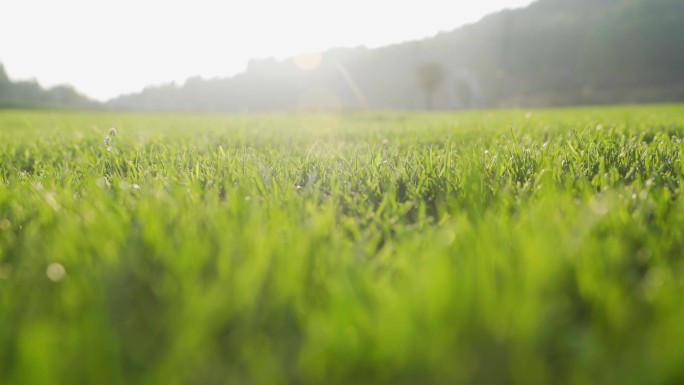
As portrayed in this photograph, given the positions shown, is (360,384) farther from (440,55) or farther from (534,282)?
(440,55)

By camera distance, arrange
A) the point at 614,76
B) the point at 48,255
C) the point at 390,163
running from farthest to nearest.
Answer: the point at 614,76, the point at 390,163, the point at 48,255

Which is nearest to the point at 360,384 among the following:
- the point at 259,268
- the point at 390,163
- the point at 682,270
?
the point at 259,268

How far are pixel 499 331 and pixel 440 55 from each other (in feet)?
290

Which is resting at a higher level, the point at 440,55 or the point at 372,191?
the point at 440,55

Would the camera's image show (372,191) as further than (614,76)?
No

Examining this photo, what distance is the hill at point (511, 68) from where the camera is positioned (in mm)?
62469

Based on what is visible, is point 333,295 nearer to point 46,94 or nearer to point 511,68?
point 511,68

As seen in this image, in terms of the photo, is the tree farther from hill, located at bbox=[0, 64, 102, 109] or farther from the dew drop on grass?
the dew drop on grass

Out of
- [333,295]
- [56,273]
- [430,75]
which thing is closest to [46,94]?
[430,75]

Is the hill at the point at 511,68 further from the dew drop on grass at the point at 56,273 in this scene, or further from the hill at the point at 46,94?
the dew drop on grass at the point at 56,273

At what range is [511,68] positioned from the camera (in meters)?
74.8

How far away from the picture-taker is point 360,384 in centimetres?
66

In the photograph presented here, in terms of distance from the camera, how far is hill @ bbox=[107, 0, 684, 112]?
205ft

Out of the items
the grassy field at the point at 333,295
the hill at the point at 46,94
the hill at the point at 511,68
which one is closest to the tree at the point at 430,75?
the hill at the point at 511,68
